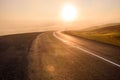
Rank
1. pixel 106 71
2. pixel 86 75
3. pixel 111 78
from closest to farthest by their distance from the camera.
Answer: pixel 111 78, pixel 86 75, pixel 106 71

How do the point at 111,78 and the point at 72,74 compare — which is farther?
the point at 72,74

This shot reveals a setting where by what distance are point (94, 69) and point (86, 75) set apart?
3.17ft

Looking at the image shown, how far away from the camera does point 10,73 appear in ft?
23.9

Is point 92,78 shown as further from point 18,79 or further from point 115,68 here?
point 18,79

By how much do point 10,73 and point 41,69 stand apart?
4.62ft

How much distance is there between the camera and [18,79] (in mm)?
6336

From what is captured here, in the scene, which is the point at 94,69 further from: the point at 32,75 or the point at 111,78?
the point at 32,75

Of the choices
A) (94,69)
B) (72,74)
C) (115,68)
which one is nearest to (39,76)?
(72,74)

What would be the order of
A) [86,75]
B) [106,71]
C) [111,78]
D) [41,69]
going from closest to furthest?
[111,78]
[86,75]
[106,71]
[41,69]

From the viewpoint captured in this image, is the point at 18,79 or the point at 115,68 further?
the point at 115,68

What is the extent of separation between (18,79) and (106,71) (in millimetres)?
3658

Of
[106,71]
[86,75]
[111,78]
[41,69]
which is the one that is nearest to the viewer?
[111,78]

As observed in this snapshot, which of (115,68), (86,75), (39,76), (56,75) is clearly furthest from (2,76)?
(115,68)

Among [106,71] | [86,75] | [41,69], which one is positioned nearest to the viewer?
[86,75]
